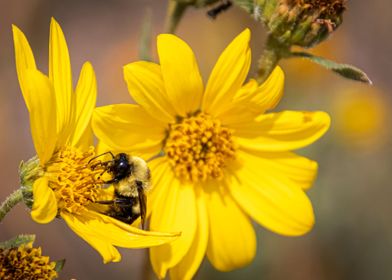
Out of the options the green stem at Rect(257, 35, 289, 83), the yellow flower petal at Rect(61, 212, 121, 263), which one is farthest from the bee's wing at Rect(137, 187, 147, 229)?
the green stem at Rect(257, 35, 289, 83)

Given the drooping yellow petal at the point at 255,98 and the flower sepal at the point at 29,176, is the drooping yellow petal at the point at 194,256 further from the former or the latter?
the flower sepal at the point at 29,176

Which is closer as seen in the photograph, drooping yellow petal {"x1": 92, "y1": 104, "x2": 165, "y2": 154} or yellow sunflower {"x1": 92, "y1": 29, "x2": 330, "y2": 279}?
drooping yellow petal {"x1": 92, "y1": 104, "x2": 165, "y2": 154}

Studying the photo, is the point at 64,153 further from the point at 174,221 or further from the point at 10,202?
the point at 174,221

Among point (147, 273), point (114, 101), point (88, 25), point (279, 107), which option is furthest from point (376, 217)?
point (88, 25)

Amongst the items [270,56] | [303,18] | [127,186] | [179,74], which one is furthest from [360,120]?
[127,186]

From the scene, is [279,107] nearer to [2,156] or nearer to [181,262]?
[2,156]

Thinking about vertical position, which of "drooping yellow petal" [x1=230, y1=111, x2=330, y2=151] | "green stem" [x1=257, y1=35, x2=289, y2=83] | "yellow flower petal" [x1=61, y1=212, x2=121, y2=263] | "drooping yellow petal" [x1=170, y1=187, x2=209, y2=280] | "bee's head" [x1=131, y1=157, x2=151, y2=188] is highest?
"green stem" [x1=257, y1=35, x2=289, y2=83]

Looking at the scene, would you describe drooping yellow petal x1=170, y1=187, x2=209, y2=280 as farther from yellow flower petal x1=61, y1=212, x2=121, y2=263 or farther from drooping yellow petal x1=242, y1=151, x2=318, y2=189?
yellow flower petal x1=61, y1=212, x2=121, y2=263
